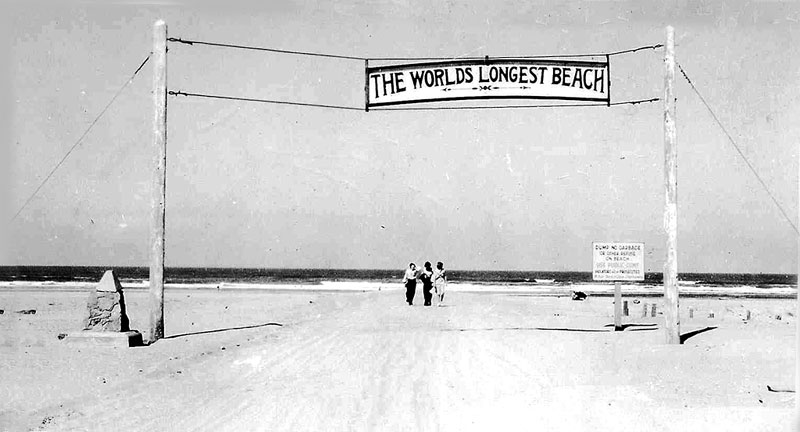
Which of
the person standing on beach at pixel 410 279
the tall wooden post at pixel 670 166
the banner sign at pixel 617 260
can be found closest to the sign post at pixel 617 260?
the banner sign at pixel 617 260

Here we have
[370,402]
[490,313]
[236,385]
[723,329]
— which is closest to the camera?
[370,402]

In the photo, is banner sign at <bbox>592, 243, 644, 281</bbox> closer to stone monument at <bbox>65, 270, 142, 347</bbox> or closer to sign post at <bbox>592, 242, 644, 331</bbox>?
sign post at <bbox>592, 242, 644, 331</bbox>

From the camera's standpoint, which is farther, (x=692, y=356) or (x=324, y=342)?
(x=324, y=342)

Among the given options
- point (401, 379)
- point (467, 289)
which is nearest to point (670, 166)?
point (401, 379)

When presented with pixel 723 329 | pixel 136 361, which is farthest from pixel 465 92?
pixel 723 329

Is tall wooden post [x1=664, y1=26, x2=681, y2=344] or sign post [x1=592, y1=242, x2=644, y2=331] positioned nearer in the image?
tall wooden post [x1=664, y1=26, x2=681, y2=344]

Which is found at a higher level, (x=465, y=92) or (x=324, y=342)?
(x=465, y=92)

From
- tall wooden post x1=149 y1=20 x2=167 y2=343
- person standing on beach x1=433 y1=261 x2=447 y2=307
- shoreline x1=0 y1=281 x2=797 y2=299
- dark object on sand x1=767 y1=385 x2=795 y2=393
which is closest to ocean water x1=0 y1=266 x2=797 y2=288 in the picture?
shoreline x1=0 y1=281 x2=797 y2=299

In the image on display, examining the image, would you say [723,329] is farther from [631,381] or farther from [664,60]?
[631,381]
